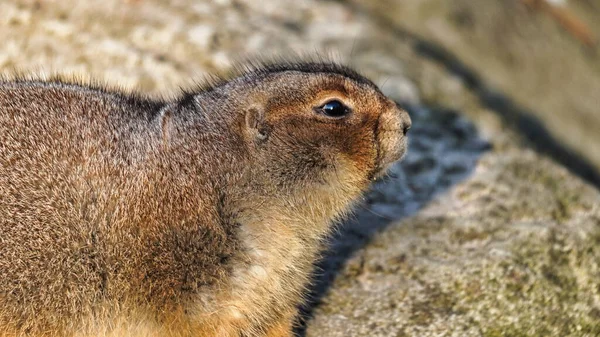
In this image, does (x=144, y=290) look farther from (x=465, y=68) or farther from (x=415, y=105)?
(x=465, y=68)

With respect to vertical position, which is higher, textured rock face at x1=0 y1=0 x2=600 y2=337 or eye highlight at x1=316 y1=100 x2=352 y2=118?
eye highlight at x1=316 y1=100 x2=352 y2=118

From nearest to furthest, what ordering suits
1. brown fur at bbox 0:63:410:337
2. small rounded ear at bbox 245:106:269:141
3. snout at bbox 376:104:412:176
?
brown fur at bbox 0:63:410:337 < small rounded ear at bbox 245:106:269:141 < snout at bbox 376:104:412:176

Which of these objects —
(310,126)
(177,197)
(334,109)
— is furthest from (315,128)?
(177,197)

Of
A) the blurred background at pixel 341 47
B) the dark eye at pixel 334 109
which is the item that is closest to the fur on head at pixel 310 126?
the dark eye at pixel 334 109

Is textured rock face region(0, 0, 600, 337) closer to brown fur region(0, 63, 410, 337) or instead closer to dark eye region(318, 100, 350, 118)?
brown fur region(0, 63, 410, 337)

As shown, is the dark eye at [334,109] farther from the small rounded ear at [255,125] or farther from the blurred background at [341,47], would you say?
the blurred background at [341,47]

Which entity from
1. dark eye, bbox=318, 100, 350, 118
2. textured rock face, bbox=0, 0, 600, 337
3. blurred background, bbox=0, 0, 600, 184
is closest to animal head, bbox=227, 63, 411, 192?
dark eye, bbox=318, 100, 350, 118
